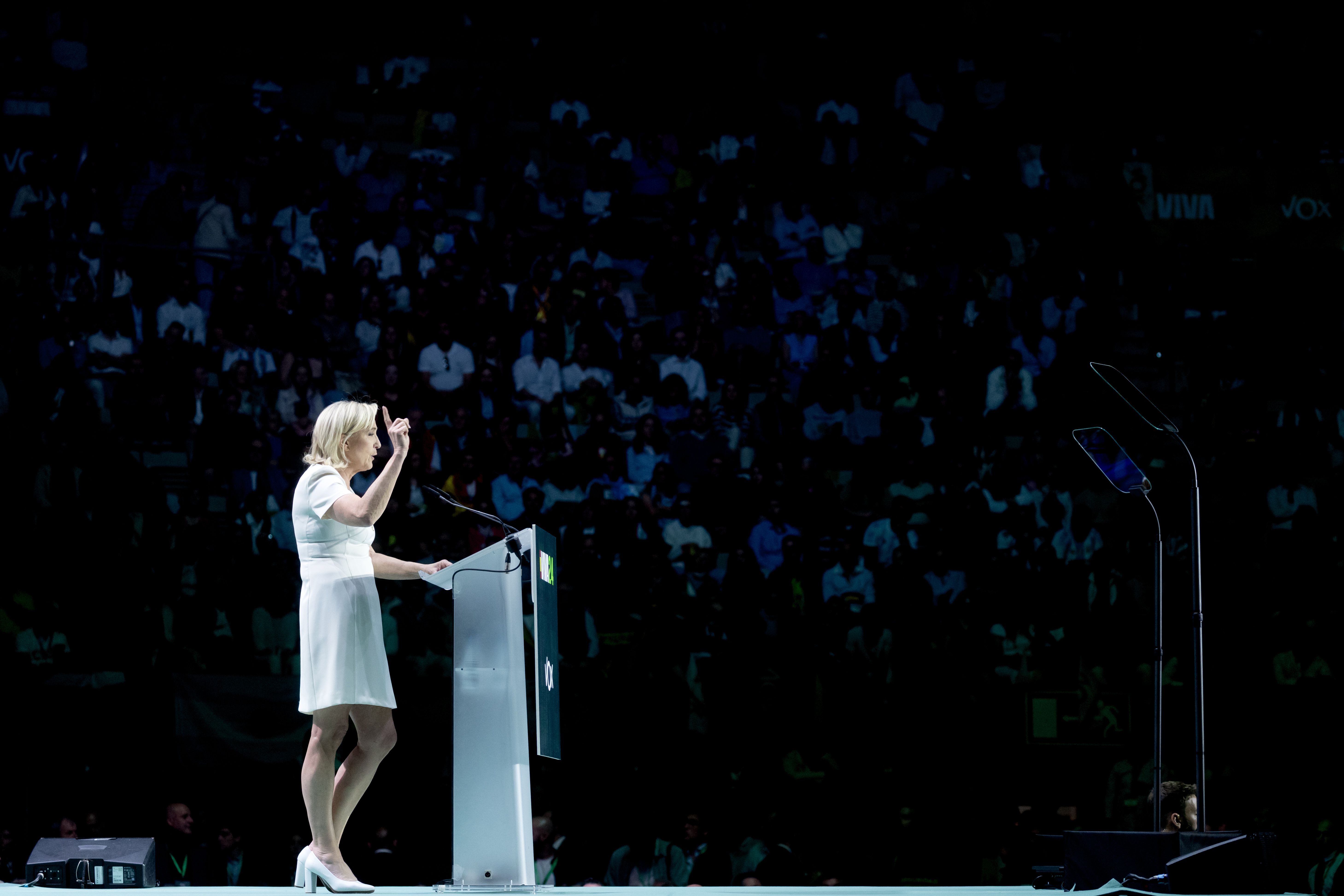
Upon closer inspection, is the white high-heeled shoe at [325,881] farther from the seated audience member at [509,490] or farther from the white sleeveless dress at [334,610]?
the seated audience member at [509,490]

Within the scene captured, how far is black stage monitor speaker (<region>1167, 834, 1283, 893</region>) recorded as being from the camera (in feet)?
11.6

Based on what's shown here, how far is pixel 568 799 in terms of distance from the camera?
6715 millimetres

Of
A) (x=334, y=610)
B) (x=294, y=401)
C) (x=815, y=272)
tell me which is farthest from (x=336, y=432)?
(x=815, y=272)

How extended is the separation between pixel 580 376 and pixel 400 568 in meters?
4.70

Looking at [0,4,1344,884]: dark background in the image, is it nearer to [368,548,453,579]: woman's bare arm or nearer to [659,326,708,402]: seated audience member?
[659,326,708,402]: seated audience member

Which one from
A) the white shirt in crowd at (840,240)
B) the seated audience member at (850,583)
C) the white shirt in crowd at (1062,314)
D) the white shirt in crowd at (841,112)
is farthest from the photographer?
the white shirt in crowd at (841,112)

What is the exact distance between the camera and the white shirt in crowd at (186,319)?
7.89m

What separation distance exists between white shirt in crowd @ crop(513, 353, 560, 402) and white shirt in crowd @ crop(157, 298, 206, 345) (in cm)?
188

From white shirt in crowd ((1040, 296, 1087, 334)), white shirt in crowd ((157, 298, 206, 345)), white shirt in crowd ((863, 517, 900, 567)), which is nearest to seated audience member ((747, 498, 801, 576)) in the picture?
white shirt in crowd ((863, 517, 900, 567))

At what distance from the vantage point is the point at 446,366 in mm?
8164

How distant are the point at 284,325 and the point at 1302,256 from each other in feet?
21.9

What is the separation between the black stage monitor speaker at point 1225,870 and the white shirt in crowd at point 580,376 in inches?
208

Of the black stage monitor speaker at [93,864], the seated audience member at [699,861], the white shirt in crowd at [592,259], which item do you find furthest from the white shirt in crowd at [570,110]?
the black stage monitor speaker at [93,864]

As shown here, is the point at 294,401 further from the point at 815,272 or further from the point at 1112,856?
the point at 1112,856
